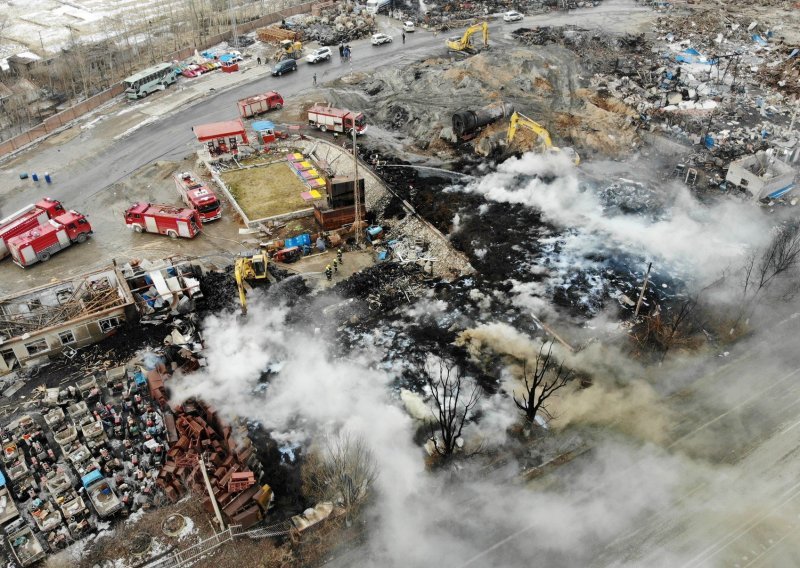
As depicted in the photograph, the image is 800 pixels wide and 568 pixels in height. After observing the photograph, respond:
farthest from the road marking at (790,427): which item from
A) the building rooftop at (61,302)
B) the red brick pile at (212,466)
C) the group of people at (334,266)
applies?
the building rooftop at (61,302)

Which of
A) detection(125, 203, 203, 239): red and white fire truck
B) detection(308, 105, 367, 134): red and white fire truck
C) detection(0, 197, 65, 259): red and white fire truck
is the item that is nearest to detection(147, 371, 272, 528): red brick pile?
detection(125, 203, 203, 239): red and white fire truck

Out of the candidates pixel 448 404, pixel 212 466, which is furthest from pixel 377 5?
pixel 212 466

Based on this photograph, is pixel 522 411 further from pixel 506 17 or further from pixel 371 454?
pixel 506 17

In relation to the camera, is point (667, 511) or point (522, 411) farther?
point (522, 411)

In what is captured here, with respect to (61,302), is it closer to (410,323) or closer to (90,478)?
(90,478)

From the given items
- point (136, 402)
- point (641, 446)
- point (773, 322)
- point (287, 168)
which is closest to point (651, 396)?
point (641, 446)
